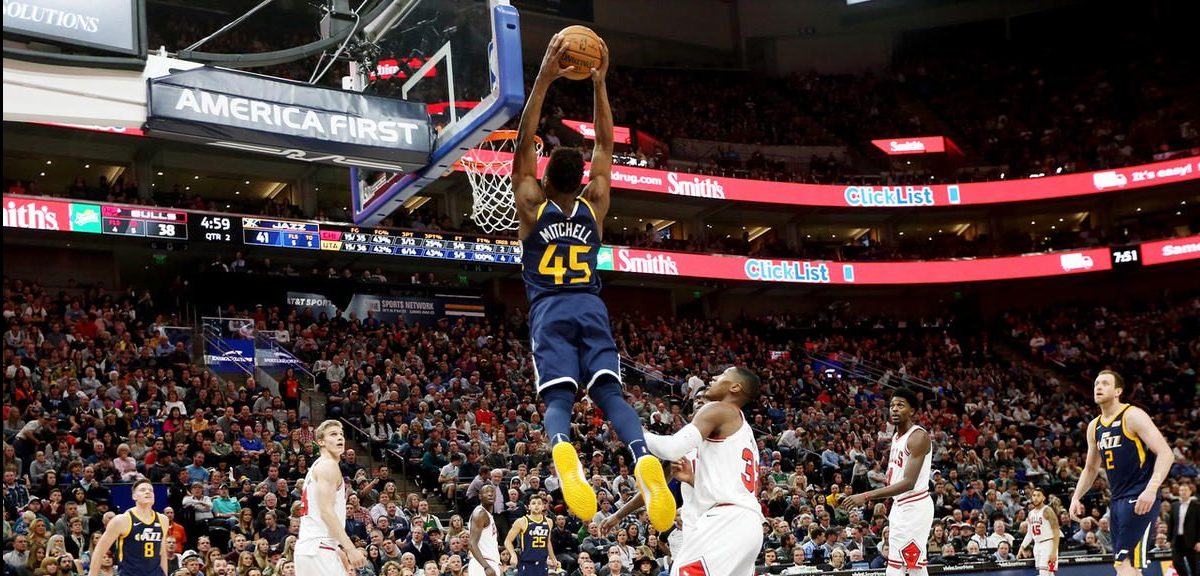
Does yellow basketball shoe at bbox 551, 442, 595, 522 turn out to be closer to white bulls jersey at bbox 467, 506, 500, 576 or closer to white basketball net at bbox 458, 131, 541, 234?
white basketball net at bbox 458, 131, 541, 234

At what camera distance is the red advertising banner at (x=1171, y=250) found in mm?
35219

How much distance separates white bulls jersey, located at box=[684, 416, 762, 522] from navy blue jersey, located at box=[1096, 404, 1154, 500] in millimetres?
4027

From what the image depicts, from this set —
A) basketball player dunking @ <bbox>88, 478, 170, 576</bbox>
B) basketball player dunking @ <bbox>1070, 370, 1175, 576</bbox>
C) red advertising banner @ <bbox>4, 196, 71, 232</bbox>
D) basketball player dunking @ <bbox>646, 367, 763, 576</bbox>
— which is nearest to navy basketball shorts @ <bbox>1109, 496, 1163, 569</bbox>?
basketball player dunking @ <bbox>1070, 370, 1175, 576</bbox>

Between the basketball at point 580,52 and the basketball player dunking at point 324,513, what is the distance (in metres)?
3.84

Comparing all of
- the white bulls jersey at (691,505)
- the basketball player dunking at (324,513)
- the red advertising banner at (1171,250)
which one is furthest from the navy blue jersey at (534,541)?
the red advertising banner at (1171,250)

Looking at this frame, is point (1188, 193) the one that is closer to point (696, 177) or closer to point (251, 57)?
point (696, 177)

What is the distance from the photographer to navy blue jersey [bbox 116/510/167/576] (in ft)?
33.6

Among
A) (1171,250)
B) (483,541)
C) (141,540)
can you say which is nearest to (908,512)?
(483,541)

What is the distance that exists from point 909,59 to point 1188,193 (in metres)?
11.7

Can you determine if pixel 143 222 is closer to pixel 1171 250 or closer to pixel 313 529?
pixel 313 529

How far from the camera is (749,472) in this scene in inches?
261

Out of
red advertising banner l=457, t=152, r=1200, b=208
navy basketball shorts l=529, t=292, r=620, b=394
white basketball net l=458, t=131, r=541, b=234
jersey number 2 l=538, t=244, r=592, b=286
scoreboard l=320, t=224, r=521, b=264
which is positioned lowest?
navy basketball shorts l=529, t=292, r=620, b=394

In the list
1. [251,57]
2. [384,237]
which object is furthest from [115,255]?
[251,57]

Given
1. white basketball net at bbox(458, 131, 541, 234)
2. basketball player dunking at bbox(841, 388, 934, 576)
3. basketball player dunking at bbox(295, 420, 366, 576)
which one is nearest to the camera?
basketball player dunking at bbox(295, 420, 366, 576)
